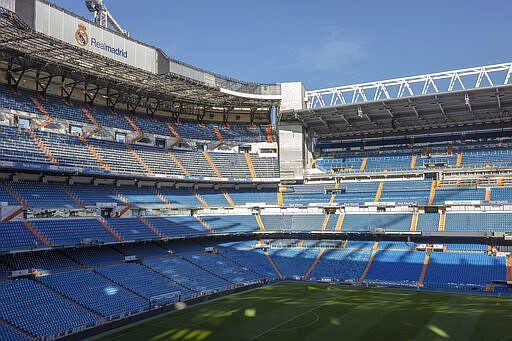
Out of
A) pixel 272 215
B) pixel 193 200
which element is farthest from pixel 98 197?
pixel 272 215

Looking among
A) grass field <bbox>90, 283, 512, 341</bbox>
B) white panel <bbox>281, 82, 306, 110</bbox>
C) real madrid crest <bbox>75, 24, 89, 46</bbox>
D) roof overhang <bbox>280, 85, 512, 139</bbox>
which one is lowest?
grass field <bbox>90, 283, 512, 341</bbox>

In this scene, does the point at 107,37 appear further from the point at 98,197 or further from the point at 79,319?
the point at 79,319

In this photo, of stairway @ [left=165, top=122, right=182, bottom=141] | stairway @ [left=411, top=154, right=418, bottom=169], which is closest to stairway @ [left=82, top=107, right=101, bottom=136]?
stairway @ [left=165, top=122, right=182, bottom=141]

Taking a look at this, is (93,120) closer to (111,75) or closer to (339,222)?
(111,75)

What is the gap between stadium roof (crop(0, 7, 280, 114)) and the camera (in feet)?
128

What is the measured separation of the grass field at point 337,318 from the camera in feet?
89.9

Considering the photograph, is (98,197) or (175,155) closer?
(98,197)

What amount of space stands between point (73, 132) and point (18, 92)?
6980mm

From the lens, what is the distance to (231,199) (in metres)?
60.5

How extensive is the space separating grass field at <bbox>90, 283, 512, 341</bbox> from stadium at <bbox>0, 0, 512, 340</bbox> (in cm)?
23

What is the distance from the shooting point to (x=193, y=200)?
57.5 meters

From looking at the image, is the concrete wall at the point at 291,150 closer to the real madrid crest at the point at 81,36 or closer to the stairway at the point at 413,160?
the stairway at the point at 413,160

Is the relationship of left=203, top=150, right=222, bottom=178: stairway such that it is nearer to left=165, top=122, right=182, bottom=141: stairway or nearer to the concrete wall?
left=165, top=122, right=182, bottom=141: stairway

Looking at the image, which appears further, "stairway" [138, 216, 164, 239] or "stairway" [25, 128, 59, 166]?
"stairway" [138, 216, 164, 239]
